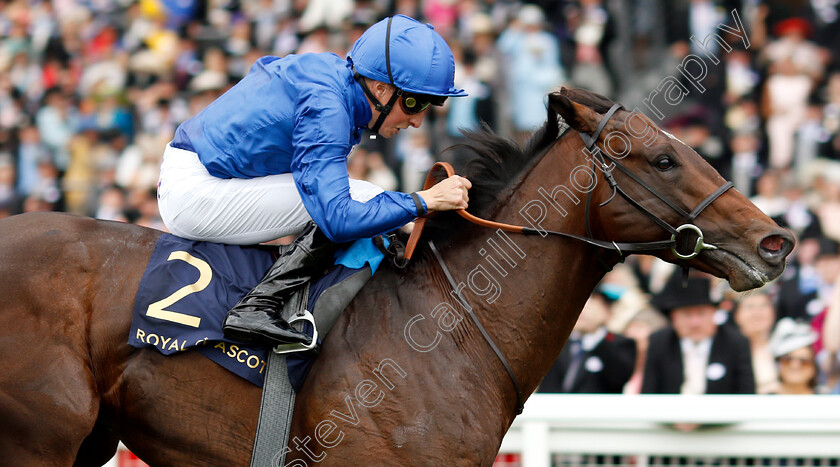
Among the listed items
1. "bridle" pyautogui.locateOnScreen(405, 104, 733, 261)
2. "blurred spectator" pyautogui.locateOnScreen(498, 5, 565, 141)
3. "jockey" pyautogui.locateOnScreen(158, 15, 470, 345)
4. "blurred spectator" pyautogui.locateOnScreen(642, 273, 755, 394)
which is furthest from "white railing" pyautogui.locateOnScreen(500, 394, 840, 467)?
"blurred spectator" pyautogui.locateOnScreen(498, 5, 565, 141)

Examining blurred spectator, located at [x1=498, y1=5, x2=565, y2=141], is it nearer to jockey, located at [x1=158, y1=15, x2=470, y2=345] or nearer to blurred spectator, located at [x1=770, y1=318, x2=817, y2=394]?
blurred spectator, located at [x1=770, y1=318, x2=817, y2=394]

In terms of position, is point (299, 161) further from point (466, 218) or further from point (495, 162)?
point (495, 162)

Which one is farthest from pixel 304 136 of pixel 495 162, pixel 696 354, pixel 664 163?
pixel 696 354

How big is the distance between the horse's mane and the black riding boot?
0.46 metres

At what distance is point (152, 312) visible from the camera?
315 centimetres

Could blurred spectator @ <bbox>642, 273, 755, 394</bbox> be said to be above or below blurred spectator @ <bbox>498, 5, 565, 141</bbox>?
below

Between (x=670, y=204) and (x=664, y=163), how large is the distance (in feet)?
0.51

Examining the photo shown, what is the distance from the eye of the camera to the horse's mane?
3.50 meters

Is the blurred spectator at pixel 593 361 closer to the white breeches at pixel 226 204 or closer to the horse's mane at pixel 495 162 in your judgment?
the horse's mane at pixel 495 162

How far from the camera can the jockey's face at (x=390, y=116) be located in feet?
10.9

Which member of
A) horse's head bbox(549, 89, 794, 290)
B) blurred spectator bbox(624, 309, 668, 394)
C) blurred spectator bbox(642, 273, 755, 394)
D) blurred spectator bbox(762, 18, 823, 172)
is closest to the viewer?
horse's head bbox(549, 89, 794, 290)

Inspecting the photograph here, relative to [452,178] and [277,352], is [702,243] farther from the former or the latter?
[277,352]

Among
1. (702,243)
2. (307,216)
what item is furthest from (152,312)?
(702,243)

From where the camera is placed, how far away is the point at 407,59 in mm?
3234
